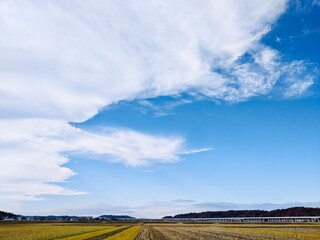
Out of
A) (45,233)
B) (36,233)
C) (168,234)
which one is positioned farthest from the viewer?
(36,233)

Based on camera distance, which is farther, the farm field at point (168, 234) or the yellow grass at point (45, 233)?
the yellow grass at point (45, 233)

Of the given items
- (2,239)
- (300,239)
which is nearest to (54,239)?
(2,239)

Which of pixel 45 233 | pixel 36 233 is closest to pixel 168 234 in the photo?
pixel 45 233

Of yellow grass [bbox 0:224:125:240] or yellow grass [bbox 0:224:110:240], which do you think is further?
yellow grass [bbox 0:224:110:240]

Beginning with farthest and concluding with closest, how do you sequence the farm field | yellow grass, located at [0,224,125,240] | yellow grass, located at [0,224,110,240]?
yellow grass, located at [0,224,110,240]
yellow grass, located at [0,224,125,240]
the farm field

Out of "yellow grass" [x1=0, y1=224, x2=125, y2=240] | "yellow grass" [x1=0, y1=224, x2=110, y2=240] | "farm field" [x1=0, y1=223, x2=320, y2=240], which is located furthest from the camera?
"yellow grass" [x1=0, y1=224, x2=110, y2=240]

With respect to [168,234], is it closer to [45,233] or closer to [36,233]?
[45,233]

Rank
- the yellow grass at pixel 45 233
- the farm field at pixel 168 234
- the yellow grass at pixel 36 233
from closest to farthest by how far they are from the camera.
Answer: the farm field at pixel 168 234
the yellow grass at pixel 45 233
the yellow grass at pixel 36 233

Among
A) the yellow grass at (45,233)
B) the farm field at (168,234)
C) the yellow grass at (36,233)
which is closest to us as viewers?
the farm field at (168,234)

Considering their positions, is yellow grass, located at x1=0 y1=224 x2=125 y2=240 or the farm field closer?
the farm field

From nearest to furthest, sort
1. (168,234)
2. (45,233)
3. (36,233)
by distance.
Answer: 1. (168,234)
2. (45,233)
3. (36,233)

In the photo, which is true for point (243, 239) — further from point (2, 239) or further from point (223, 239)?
point (2, 239)

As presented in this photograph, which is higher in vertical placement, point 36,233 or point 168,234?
point 36,233

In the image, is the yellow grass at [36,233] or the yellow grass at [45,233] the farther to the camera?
the yellow grass at [36,233]
